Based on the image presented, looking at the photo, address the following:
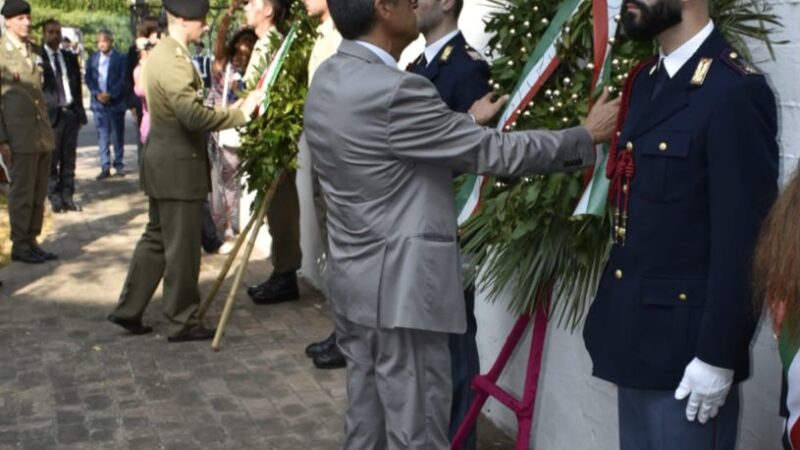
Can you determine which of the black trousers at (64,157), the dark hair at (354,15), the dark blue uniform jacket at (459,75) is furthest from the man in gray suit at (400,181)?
the black trousers at (64,157)

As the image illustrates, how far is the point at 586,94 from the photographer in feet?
11.2

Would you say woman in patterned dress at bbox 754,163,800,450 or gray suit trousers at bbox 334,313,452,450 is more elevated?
woman in patterned dress at bbox 754,163,800,450

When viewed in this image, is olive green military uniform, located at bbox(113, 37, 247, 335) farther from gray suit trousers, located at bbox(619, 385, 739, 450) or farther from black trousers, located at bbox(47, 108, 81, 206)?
black trousers, located at bbox(47, 108, 81, 206)

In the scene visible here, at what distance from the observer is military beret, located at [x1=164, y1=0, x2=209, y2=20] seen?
20.8 feet

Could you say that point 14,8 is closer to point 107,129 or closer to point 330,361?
point 330,361

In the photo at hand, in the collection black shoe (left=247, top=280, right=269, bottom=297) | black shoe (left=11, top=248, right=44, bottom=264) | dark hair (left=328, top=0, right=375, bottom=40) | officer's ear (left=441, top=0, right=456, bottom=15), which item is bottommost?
black shoe (left=11, top=248, right=44, bottom=264)

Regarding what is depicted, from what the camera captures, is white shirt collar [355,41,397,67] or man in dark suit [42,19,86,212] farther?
man in dark suit [42,19,86,212]

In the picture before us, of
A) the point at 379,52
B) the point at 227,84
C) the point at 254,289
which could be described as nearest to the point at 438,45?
the point at 379,52

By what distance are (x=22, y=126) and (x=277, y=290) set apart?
2.95m

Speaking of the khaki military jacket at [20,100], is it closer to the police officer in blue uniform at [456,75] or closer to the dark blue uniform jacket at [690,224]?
the police officer in blue uniform at [456,75]

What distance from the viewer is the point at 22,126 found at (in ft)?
29.4

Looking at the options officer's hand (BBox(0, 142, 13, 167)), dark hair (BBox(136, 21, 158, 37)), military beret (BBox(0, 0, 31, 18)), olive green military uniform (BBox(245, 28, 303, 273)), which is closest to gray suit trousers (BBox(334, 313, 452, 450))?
olive green military uniform (BBox(245, 28, 303, 273))

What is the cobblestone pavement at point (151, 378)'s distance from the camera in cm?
509

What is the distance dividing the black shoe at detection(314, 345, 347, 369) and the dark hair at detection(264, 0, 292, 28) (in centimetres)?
208
